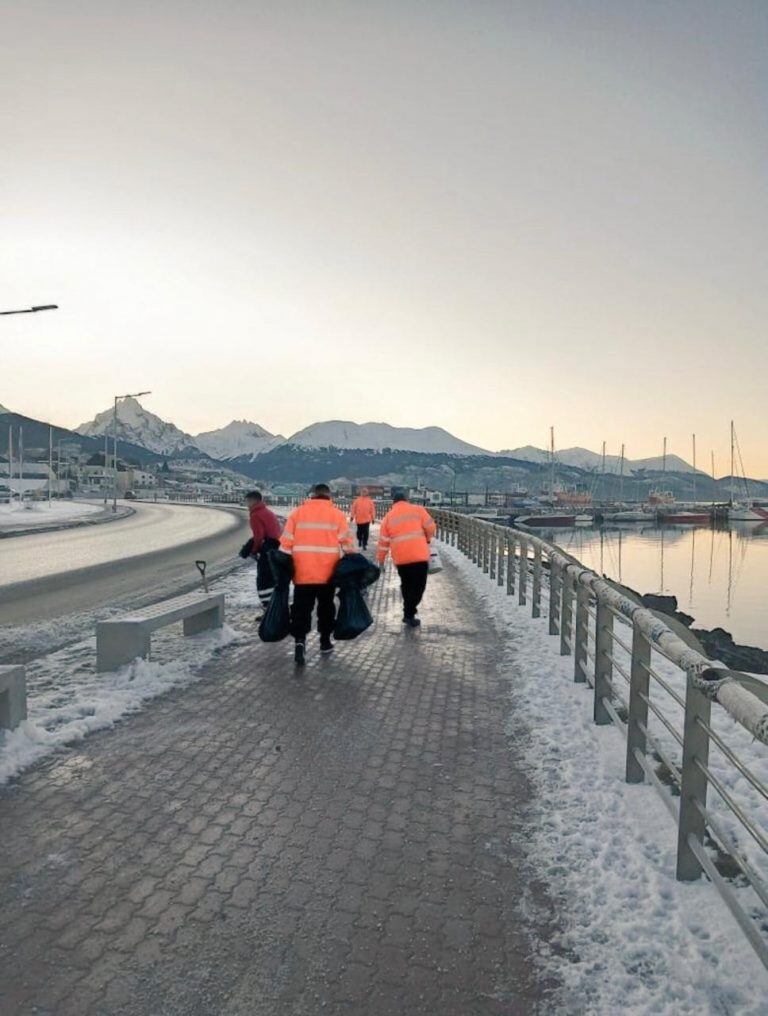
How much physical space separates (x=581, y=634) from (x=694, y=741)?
11.6 feet

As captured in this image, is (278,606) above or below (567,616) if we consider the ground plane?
above

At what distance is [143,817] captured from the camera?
12.7 ft

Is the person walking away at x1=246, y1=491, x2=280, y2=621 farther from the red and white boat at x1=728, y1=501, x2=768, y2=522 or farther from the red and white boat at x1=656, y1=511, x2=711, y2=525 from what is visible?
the red and white boat at x1=728, y1=501, x2=768, y2=522

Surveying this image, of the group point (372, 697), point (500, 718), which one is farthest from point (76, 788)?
point (500, 718)

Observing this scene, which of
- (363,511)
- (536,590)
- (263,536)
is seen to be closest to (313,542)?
(263,536)

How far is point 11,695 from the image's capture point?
493cm

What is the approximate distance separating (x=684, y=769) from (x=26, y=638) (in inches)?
321

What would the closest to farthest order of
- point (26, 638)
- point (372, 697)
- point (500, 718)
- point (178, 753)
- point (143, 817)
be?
point (143, 817), point (178, 753), point (500, 718), point (372, 697), point (26, 638)

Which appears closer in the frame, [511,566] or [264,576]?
[264,576]

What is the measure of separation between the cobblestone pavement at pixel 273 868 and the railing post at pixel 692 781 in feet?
2.32

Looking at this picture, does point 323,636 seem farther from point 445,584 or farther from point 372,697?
point 445,584

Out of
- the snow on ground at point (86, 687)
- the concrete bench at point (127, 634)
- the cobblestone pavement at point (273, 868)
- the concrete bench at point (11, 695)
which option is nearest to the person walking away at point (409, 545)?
the snow on ground at point (86, 687)

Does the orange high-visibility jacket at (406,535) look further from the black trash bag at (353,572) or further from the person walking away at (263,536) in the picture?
the black trash bag at (353,572)

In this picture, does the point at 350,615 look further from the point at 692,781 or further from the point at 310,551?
the point at 692,781
